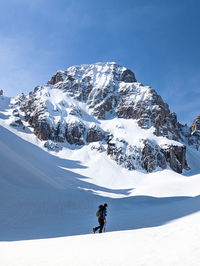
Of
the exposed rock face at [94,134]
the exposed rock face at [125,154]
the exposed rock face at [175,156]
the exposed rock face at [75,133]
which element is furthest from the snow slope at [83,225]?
the exposed rock face at [94,134]

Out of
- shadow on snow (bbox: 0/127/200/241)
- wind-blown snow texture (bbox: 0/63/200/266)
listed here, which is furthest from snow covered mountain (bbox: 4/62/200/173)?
shadow on snow (bbox: 0/127/200/241)

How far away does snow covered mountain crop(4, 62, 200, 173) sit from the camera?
85312mm

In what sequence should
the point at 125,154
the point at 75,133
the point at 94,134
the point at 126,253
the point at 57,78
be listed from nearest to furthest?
1. the point at 126,253
2. the point at 125,154
3. the point at 75,133
4. the point at 94,134
5. the point at 57,78

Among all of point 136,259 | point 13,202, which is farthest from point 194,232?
point 13,202

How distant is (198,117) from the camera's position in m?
176

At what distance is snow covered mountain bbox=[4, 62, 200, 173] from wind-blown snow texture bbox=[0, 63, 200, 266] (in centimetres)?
53

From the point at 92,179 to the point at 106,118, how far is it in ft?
195

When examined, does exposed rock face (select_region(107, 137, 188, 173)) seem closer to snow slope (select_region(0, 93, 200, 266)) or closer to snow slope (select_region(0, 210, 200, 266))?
snow slope (select_region(0, 93, 200, 266))

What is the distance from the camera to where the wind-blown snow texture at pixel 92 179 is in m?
7.56

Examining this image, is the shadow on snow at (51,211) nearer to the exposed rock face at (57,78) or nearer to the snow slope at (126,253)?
the snow slope at (126,253)

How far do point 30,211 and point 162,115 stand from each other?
9884cm

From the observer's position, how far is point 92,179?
2430 inches

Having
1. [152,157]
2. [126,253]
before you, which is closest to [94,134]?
[152,157]

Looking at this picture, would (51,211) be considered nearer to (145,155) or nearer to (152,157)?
(145,155)
